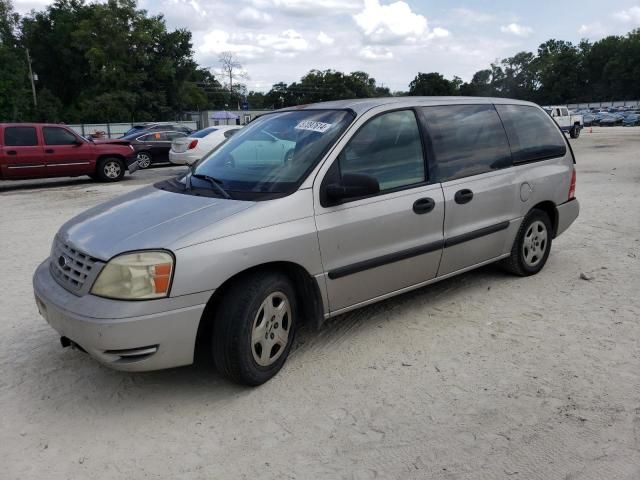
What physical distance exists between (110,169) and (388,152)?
12.0 m

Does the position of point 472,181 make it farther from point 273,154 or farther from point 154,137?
point 154,137

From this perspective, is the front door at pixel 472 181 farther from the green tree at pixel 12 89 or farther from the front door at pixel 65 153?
the green tree at pixel 12 89

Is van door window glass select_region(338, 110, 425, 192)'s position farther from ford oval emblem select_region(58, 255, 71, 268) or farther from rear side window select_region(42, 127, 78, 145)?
rear side window select_region(42, 127, 78, 145)

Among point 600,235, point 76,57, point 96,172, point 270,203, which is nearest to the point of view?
point 270,203

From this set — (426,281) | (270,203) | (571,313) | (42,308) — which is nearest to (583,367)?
(571,313)

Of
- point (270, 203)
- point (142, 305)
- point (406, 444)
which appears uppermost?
point (270, 203)

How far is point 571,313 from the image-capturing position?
446 centimetres

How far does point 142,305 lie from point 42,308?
919mm

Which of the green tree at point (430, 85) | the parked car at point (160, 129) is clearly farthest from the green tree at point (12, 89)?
the green tree at point (430, 85)

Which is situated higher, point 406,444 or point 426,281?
point 426,281

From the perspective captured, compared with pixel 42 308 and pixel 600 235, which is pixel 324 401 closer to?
pixel 42 308

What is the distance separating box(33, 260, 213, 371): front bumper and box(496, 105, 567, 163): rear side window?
332 centimetres

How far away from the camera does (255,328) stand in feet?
10.7

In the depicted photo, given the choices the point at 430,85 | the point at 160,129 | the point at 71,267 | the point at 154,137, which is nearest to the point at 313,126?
the point at 71,267
